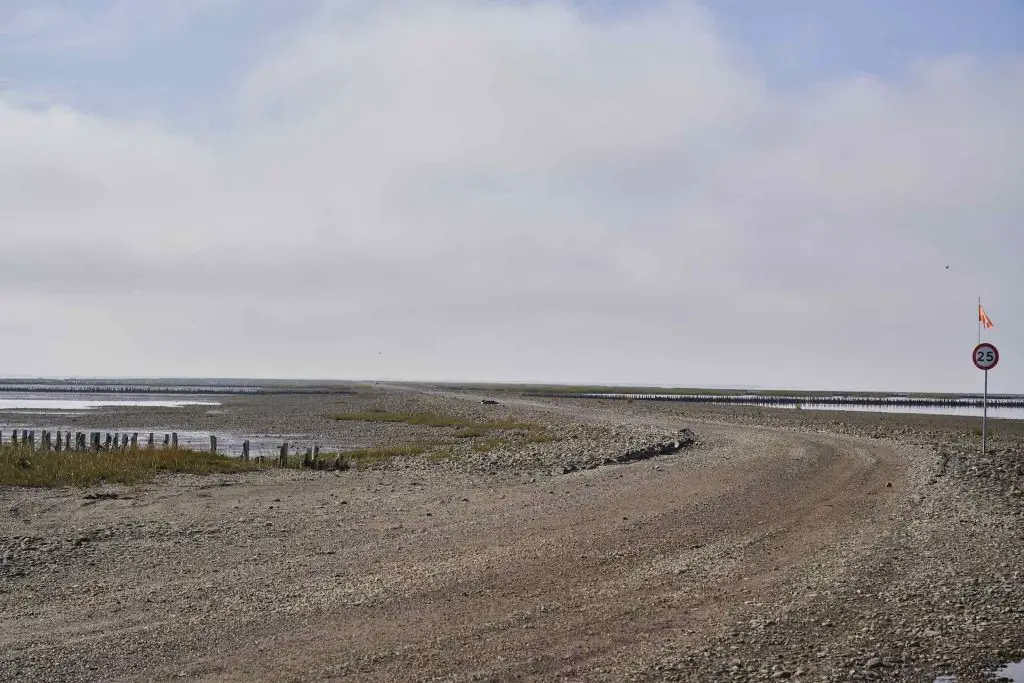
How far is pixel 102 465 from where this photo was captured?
27859 millimetres

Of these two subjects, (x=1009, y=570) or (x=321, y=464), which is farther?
(x=321, y=464)

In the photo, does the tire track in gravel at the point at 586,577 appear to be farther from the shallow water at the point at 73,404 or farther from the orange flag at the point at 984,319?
the shallow water at the point at 73,404

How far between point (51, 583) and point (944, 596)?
11990 mm

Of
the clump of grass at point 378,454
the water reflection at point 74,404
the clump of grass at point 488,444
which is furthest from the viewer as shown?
the water reflection at point 74,404

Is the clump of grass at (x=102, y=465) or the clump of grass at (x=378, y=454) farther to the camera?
the clump of grass at (x=378, y=454)

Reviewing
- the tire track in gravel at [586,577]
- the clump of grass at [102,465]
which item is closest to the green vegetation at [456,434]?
the clump of grass at [102,465]

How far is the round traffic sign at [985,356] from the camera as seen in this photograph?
2814 centimetres

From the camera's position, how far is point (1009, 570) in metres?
13.3

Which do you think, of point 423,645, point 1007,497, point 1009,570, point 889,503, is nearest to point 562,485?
point 889,503

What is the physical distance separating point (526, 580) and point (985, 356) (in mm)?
21411

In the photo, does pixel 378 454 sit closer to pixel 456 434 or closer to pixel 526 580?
pixel 456 434

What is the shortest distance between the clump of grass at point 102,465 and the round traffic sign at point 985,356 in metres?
22.8

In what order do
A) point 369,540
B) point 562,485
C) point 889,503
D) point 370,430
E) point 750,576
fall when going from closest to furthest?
point 750,576 < point 369,540 < point 889,503 < point 562,485 < point 370,430

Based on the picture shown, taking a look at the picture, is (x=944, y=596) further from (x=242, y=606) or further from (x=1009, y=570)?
(x=242, y=606)
